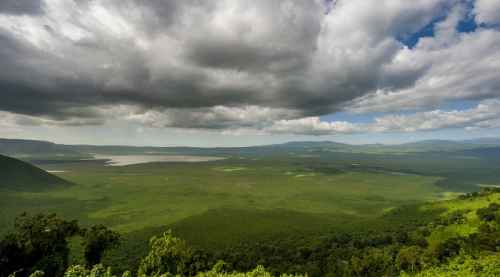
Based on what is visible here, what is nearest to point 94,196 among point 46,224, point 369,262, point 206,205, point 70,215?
point 70,215

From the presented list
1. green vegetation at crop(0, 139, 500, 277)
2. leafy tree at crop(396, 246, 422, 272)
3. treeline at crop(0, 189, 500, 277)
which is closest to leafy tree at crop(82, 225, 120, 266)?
treeline at crop(0, 189, 500, 277)

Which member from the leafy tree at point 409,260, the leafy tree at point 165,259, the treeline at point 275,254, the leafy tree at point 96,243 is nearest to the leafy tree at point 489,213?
the treeline at point 275,254

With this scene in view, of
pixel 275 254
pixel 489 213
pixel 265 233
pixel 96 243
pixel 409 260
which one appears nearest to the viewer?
pixel 96 243

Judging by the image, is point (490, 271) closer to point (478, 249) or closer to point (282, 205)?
point (478, 249)

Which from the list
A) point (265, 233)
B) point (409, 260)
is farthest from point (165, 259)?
point (265, 233)

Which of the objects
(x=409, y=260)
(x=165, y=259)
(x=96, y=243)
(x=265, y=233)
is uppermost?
(x=96, y=243)

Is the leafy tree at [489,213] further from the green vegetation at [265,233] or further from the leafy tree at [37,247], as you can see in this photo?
the leafy tree at [37,247]

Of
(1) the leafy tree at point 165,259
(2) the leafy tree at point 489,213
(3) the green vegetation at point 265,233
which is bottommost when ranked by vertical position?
(3) the green vegetation at point 265,233

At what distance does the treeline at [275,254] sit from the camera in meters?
36.2

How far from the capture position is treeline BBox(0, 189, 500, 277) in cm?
3625

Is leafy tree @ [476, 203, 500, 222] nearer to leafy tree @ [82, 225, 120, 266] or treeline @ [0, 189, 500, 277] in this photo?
treeline @ [0, 189, 500, 277]

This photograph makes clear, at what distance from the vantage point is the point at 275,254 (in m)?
80.4

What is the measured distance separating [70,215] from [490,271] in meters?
176

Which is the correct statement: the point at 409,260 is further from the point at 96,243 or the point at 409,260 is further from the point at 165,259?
the point at 96,243
